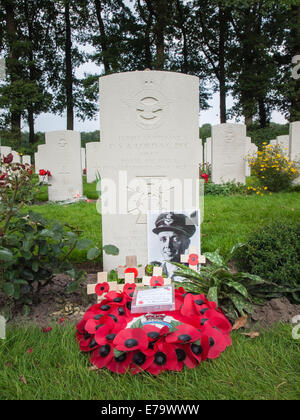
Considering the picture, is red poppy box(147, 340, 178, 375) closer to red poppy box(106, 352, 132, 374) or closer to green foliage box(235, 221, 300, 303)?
red poppy box(106, 352, 132, 374)

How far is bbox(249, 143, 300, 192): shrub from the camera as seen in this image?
8.20 m

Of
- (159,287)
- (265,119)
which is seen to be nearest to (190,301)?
(159,287)

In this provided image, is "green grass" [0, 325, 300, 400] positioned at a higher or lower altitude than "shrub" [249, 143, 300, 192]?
lower

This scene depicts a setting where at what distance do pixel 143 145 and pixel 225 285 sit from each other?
1.52 m

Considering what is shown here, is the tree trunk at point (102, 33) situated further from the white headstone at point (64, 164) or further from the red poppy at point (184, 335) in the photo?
the red poppy at point (184, 335)

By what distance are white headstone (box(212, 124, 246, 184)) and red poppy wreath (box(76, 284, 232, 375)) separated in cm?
809

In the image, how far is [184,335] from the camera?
5.43 ft

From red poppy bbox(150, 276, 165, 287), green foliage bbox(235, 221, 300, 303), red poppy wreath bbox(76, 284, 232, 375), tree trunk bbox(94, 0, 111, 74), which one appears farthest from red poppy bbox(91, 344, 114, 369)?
tree trunk bbox(94, 0, 111, 74)

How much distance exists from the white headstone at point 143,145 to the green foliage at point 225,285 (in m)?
0.75

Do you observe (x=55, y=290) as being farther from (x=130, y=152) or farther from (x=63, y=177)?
(x=63, y=177)

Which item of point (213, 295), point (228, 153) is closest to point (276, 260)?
point (213, 295)

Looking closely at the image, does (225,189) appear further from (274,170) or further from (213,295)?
(213,295)

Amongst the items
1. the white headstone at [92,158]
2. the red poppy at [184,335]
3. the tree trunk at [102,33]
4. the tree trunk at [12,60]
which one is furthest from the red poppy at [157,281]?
the tree trunk at [102,33]

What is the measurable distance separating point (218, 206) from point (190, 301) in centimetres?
426
